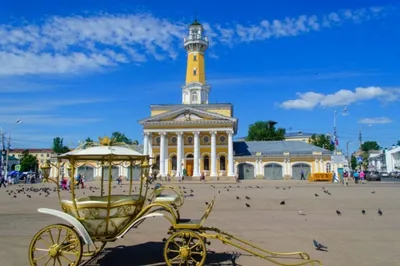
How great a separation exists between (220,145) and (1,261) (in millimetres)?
46782

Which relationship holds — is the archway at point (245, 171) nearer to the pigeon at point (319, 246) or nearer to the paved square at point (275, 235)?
the paved square at point (275, 235)

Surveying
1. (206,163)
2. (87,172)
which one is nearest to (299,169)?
(206,163)

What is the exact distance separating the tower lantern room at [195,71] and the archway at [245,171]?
38.9 ft

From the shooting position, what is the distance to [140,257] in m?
6.59

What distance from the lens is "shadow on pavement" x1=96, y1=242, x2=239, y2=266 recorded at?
6.19 meters

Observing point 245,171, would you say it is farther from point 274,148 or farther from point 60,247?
point 60,247

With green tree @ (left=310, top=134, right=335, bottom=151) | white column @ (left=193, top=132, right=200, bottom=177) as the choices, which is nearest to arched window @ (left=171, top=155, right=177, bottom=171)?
white column @ (left=193, top=132, right=200, bottom=177)

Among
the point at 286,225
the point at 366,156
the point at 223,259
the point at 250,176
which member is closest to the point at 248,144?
the point at 250,176

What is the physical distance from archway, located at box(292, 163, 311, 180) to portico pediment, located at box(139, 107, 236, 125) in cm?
1214

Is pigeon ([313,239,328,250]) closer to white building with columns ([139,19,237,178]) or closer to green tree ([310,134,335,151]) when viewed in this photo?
white building with columns ([139,19,237,178])

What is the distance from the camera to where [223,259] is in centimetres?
642

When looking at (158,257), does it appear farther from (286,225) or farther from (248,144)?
(248,144)

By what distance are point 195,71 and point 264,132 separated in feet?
107

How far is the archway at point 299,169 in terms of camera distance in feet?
170
